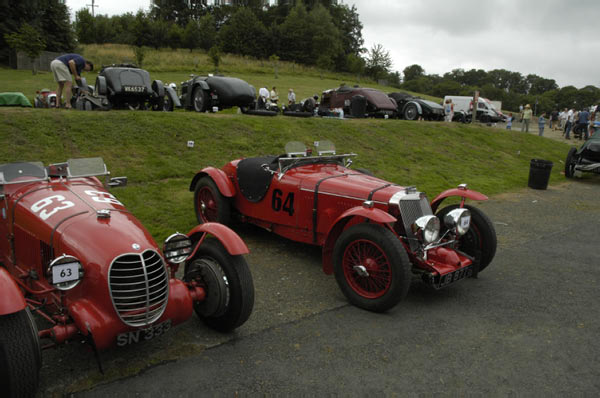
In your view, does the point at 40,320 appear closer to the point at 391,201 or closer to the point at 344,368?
the point at 344,368

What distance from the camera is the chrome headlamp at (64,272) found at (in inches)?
101

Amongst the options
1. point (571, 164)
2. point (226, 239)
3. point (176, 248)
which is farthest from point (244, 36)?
point (176, 248)

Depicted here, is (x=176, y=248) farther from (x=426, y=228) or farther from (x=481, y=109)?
(x=481, y=109)

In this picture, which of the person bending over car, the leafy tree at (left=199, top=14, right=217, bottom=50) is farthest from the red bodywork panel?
the leafy tree at (left=199, top=14, right=217, bottom=50)

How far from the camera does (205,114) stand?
11422 millimetres

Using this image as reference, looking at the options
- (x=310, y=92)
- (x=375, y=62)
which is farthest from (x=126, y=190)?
(x=375, y=62)

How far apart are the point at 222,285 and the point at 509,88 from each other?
116014 mm

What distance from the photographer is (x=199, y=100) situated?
12234 millimetres

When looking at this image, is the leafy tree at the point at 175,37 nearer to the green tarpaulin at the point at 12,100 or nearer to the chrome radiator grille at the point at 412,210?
the green tarpaulin at the point at 12,100

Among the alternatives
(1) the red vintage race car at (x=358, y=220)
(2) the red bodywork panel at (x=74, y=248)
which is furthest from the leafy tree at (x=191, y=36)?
(2) the red bodywork panel at (x=74, y=248)

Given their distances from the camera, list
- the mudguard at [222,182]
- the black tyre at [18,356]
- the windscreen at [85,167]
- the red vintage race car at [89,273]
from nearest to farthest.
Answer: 1. the black tyre at [18,356]
2. the red vintage race car at [89,273]
3. the windscreen at [85,167]
4. the mudguard at [222,182]

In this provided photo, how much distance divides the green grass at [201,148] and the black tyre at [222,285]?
2.57 metres

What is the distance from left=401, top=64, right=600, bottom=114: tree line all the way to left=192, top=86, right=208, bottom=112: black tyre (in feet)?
161

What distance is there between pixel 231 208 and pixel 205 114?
5.87 m
